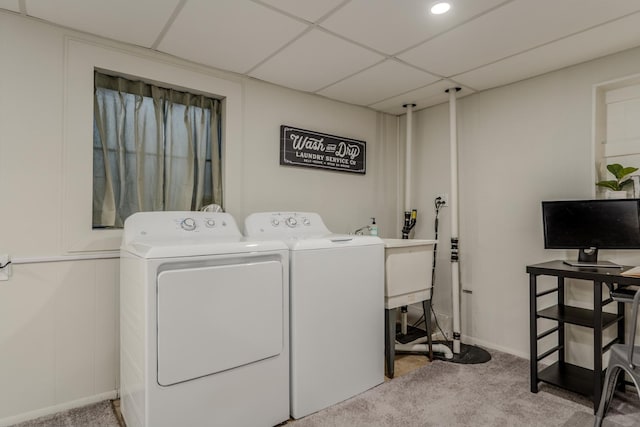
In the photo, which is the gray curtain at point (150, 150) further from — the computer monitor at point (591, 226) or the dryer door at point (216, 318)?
the computer monitor at point (591, 226)

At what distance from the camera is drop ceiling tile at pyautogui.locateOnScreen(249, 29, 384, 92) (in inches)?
91.9

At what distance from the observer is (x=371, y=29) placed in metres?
2.16

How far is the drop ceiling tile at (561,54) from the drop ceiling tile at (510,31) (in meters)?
0.11

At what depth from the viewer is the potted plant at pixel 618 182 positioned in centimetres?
239

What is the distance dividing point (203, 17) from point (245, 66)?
66cm

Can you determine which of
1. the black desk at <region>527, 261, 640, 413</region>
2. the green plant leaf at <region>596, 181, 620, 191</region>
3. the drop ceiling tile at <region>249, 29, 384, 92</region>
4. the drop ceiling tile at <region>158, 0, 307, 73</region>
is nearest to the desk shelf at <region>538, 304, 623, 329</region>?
the black desk at <region>527, 261, 640, 413</region>

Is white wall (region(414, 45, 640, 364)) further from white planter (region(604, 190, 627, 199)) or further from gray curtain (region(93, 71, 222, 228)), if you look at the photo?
gray curtain (region(93, 71, 222, 228))

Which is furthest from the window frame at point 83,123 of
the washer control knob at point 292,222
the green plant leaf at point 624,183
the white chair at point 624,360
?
the green plant leaf at point 624,183

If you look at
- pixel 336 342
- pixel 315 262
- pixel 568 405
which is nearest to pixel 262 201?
pixel 315 262

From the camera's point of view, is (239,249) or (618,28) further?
(618,28)

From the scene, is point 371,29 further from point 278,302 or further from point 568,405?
point 568,405

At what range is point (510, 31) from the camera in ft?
7.14

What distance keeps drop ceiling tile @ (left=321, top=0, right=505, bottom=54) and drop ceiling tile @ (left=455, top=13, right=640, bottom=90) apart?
2.56ft

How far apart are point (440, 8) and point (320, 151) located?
1.64 metres
